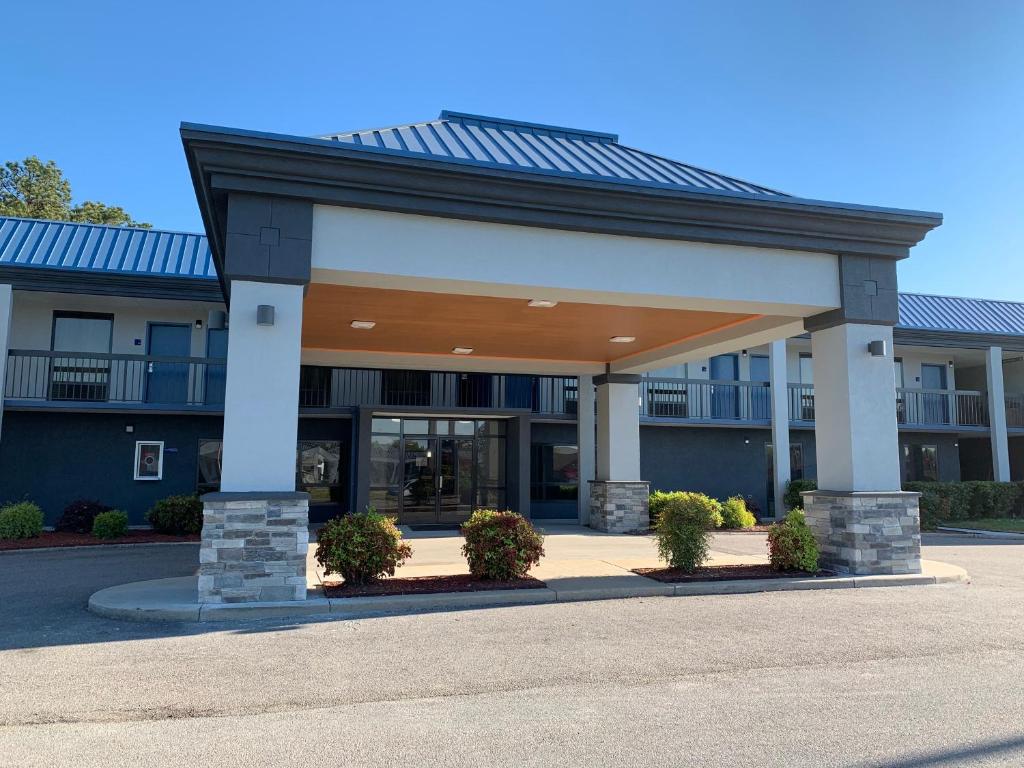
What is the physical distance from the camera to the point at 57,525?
1659 cm

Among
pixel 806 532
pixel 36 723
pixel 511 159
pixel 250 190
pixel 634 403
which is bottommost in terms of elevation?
pixel 36 723

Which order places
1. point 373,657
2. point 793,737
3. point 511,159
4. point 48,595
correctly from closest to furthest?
point 793,737 → point 373,657 → point 48,595 → point 511,159

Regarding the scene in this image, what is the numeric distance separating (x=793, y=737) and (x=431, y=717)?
227 cm

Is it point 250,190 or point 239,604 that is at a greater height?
point 250,190

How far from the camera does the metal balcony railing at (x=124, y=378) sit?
17.9m

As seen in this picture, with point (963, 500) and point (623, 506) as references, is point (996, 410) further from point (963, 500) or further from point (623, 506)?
point (623, 506)

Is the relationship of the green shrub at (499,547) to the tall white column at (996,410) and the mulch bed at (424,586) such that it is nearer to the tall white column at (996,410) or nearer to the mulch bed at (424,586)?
the mulch bed at (424,586)

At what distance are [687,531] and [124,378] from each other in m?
13.9

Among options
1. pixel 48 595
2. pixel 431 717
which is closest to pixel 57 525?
pixel 48 595

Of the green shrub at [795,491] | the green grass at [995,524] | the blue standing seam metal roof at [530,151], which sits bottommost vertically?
the green grass at [995,524]

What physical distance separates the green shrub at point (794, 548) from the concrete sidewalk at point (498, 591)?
425 mm

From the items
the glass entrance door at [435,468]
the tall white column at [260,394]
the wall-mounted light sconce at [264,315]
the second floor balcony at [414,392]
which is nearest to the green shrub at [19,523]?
the second floor balcony at [414,392]

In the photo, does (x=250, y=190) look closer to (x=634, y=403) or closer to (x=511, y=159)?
(x=511, y=159)

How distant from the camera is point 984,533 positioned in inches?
735
